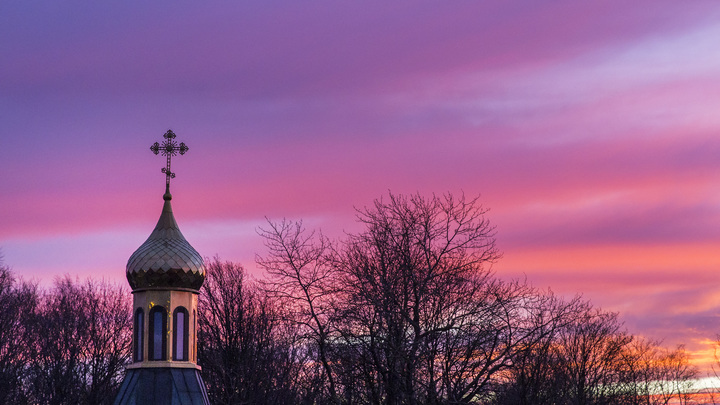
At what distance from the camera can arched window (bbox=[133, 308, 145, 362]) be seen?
28922 millimetres

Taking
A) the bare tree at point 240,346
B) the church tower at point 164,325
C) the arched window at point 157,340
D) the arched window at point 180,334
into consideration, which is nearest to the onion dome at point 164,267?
the church tower at point 164,325

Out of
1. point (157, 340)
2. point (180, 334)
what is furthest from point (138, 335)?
point (180, 334)

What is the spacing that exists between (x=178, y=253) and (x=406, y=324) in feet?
22.7

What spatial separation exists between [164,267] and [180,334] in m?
1.98

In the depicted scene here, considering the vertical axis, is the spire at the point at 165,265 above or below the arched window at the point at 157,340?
above

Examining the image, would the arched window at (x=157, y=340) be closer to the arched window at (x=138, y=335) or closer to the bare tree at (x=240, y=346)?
the arched window at (x=138, y=335)

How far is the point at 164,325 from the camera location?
29.0 meters

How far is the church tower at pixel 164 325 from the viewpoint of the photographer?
93.0 ft

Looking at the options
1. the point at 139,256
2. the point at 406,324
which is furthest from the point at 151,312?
the point at 406,324

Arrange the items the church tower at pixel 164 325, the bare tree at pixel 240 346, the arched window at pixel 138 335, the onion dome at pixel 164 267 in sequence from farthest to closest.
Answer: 1. the bare tree at pixel 240 346
2. the onion dome at pixel 164 267
3. the arched window at pixel 138 335
4. the church tower at pixel 164 325

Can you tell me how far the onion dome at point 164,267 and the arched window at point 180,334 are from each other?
0.87 metres

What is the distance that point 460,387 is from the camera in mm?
28094

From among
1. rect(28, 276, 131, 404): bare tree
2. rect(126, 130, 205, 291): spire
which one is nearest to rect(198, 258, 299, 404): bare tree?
rect(28, 276, 131, 404): bare tree

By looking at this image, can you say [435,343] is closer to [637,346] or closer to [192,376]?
[192,376]
